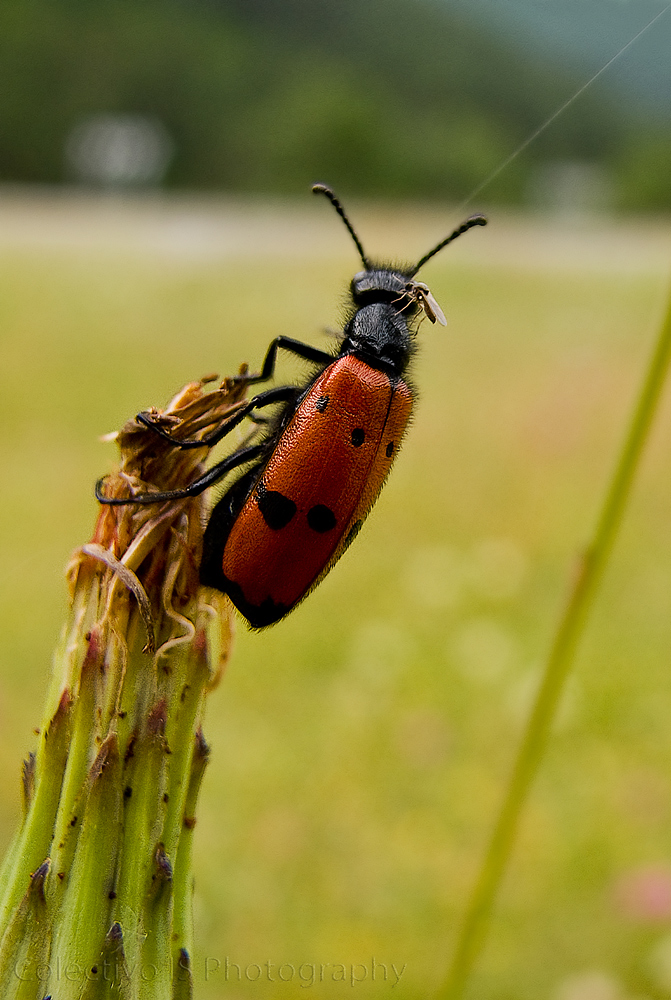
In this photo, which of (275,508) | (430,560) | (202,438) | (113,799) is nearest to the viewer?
(113,799)

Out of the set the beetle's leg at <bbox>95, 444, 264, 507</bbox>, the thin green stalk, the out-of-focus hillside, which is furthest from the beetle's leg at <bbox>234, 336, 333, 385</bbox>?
the out-of-focus hillside

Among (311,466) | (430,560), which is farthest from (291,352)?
(430,560)

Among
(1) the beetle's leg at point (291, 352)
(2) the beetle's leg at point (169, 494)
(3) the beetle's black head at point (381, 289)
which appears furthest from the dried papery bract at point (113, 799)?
(3) the beetle's black head at point (381, 289)

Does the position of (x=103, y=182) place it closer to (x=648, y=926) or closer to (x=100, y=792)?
(x=648, y=926)

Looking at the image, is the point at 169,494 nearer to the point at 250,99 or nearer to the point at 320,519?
the point at 320,519

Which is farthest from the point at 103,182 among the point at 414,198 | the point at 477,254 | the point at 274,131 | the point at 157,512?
the point at 157,512

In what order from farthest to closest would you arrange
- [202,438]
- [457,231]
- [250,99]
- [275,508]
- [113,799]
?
1. [250,99]
2. [457,231]
3. [275,508]
4. [202,438]
5. [113,799]

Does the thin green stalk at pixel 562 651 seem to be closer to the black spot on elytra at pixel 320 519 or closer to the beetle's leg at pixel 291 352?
the black spot on elytra at pixel 320 519
